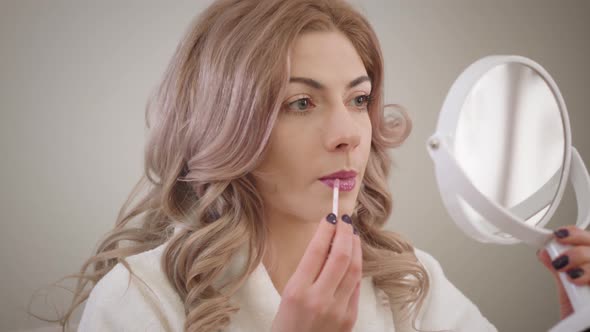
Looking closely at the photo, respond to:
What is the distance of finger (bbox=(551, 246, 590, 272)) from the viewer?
29.0 inches

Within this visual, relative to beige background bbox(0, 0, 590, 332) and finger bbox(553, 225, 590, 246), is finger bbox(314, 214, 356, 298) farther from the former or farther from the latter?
beige background bbox(0, 0, 590, 332)

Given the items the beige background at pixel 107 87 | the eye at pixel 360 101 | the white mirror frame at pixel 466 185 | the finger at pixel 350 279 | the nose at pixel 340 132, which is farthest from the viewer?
the beige background at pixel 107 87

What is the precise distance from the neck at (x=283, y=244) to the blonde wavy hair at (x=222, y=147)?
0.03m

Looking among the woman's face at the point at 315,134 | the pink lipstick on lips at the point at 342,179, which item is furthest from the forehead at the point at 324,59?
the pink lipstick on lips at the point at 342,179

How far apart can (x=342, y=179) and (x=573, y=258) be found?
1.42 ft

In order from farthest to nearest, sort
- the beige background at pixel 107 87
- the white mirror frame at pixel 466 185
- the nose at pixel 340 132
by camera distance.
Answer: the beige background at pixel 107 87 < the nose at pixel 340 132 < the white mirror frame at pixel 466 185

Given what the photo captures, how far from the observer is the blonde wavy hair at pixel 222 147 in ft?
3.25

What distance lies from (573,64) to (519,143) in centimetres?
142

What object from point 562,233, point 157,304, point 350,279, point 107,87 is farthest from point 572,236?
point 107,87

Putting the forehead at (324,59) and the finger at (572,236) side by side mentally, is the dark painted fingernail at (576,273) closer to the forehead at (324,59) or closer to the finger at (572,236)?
the finger at (572,236)

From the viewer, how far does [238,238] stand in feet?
3.54

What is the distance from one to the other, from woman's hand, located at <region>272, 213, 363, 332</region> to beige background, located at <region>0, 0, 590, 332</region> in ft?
3.25

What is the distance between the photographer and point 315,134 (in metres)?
0.99

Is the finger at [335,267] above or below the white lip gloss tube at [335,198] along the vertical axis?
below
